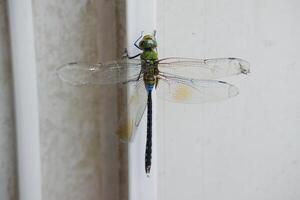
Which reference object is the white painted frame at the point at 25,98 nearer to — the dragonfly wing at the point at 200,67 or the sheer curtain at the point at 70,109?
the sheer curtain at the point at 70,109

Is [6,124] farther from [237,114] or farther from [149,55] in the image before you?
[237,114]

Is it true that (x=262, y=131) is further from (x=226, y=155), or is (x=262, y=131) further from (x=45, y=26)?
(x=45, y=26)

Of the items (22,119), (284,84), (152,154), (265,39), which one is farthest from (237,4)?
(22,119)

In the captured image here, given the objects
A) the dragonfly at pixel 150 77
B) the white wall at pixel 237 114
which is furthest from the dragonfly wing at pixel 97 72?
the white wall at pixel 237 114

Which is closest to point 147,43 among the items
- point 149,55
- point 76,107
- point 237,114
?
point 149,55

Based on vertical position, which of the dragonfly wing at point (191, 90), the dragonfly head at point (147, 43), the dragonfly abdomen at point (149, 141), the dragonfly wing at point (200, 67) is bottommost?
the dragonfly abdomen at point (149, 141)

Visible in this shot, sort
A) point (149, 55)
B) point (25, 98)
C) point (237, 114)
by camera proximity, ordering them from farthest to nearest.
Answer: point (237, 114), point (149, 55), point (25, 98)

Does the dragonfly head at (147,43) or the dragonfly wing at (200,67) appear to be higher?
the dragonfly head at (147,43)
